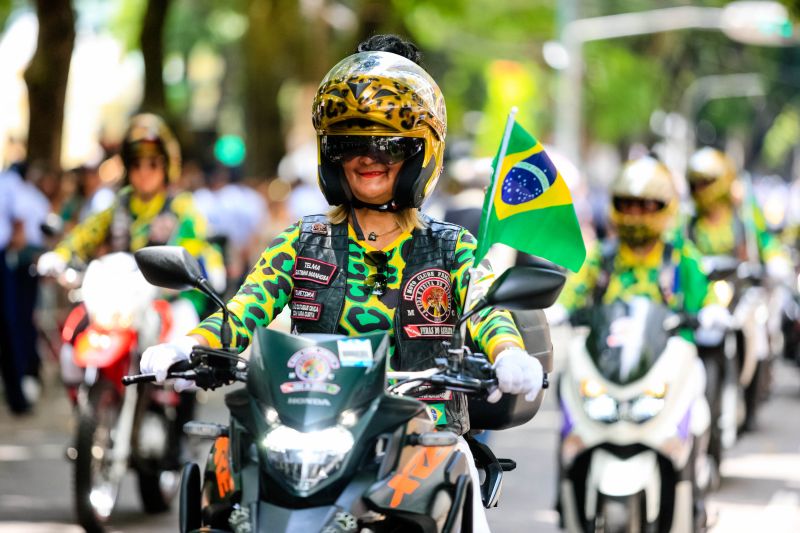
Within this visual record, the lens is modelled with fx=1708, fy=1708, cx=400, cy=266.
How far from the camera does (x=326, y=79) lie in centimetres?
496

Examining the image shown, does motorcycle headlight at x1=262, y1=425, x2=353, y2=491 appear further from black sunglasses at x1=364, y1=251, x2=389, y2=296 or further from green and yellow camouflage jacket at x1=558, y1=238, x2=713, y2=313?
green and yellow camouflage jacket at x1=558, y1=238, x2=713, y2=313

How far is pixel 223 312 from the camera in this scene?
4.63 m

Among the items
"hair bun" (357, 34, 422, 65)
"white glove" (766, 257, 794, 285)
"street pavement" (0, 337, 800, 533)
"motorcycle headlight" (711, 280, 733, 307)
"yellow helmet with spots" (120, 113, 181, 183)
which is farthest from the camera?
"white glove" (766, 257, 794, 285)

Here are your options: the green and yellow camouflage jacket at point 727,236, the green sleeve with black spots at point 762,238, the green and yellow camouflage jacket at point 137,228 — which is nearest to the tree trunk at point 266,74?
the green sleeve with black spots at point 762,238

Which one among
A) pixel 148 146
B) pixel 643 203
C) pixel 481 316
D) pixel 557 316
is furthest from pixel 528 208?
pixel 148 146

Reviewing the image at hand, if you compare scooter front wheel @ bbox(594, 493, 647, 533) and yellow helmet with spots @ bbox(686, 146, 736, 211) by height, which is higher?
yellow helmet with spots @ bbox(686, 146, 736, 211)

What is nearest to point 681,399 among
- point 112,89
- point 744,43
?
point 744,43

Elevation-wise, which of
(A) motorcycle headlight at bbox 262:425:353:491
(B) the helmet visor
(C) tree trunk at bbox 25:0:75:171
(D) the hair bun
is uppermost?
(C) tree trunk at bbox 25:0:75:171

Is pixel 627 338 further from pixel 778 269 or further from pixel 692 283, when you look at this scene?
pixel 778 269

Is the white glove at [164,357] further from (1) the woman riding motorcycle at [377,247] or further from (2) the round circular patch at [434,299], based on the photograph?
(2) the round circular patch at [434,299]

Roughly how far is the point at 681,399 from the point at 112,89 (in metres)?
57.8

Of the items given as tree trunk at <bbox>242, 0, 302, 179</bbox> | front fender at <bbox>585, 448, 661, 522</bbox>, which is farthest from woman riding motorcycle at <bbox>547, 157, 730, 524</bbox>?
tree trunk at <bbox>242, 0, 302, 179</bbox>

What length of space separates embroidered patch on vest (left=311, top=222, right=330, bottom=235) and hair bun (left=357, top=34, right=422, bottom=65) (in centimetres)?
56

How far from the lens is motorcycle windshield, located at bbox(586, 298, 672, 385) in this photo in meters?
7.40
